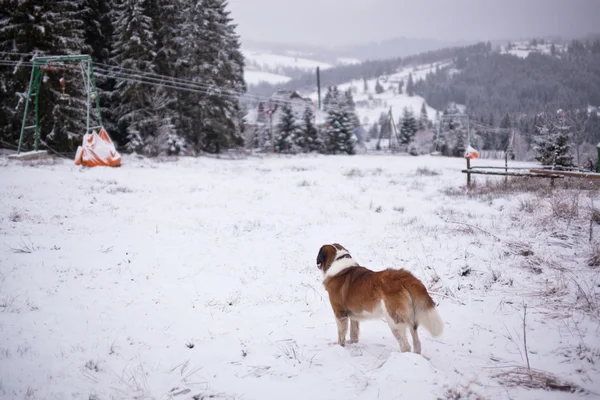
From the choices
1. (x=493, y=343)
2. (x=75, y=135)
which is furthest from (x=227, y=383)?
(x=75, y=135)

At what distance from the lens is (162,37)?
3120 centimetres

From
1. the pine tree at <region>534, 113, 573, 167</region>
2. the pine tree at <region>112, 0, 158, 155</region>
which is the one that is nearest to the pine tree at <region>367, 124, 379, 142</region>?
the pine tree at <region>112, 0, 158, 155</region>

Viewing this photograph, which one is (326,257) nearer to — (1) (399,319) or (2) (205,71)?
(1) (399,319)

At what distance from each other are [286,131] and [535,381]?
48.8 metres

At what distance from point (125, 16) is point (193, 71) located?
6859mm

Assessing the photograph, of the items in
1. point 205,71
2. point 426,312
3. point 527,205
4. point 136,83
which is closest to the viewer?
point 426,312

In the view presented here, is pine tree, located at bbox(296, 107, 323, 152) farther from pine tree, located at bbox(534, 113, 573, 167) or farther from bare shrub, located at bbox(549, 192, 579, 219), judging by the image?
bare shrub, located at bbox(549, 192, 579, 219)

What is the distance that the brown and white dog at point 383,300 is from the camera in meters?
3.49

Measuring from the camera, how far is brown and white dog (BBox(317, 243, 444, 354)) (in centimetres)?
349

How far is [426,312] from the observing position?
11.3 ft

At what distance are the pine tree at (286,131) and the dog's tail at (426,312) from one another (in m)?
46.2

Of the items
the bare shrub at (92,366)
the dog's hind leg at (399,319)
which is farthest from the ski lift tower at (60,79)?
the dog's hind leg at (399,319)

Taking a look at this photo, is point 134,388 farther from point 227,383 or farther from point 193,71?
point 193,71

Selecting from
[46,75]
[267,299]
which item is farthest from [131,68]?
[267,299]
